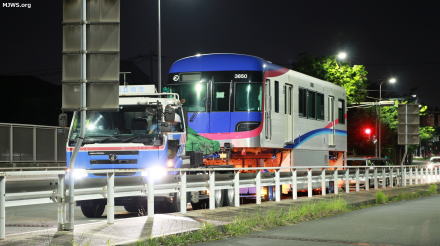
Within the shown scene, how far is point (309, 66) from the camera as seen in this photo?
53250mm

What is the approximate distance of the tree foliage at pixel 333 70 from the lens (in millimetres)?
52969

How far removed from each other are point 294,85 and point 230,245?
11.9 meters

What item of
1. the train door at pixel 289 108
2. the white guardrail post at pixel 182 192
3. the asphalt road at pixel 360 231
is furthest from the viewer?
the train door at pixel 289 108

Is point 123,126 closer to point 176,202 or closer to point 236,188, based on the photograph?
point 176,202

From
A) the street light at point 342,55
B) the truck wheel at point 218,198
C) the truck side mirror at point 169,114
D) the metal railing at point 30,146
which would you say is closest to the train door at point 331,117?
the truck wheel at point 218,198

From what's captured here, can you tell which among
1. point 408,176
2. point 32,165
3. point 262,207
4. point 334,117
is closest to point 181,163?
point 262,207

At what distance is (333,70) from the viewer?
5294cm

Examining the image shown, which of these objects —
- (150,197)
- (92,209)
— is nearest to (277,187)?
(92,209)

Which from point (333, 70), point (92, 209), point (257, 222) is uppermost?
point (333, 70)

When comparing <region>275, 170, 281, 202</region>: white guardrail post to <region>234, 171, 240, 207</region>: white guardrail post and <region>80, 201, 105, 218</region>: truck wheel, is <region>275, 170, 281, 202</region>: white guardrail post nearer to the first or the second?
<region>234, 171, 240, 207</region>: white guardrail post

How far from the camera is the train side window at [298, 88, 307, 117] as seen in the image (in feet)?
73.7

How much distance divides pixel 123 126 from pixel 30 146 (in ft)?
58.7

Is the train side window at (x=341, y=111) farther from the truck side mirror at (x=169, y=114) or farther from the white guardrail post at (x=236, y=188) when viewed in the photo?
the truck side mirror at (x=169, y=114)

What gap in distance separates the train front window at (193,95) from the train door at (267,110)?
1.66 metres
